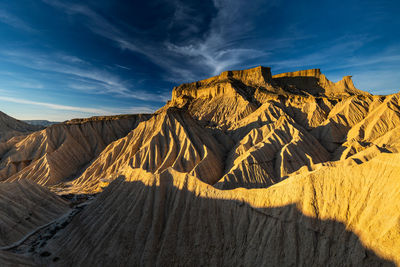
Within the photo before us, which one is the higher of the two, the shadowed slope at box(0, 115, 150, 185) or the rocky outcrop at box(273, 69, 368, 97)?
the rocky outcrop at box(273, 69, 368, 97)

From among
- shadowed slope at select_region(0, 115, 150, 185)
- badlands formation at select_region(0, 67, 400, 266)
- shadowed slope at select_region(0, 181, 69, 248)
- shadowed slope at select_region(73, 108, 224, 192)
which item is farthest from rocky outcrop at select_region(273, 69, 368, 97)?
shadowed slope at select_region(0, 181, 69, 248)

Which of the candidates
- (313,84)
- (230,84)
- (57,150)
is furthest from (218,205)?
(313,84)

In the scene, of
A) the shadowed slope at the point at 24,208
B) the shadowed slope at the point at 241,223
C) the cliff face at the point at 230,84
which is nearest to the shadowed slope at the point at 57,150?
the shadowed slope at the point at 24,208

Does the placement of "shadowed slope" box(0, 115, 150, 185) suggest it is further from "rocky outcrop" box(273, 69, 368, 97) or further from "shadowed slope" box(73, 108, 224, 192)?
"rocky outcrop" box(273, 69, 368, 97)

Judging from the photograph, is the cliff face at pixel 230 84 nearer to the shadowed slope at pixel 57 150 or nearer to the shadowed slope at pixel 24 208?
the shadowed slope at pixel 57 150

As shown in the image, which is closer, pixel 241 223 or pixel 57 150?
pixel 241 223

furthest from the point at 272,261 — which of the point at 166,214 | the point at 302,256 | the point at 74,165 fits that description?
the point at 74,165

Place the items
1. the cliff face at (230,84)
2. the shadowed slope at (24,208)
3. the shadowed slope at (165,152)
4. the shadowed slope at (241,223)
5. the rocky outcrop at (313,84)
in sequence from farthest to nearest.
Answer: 1. the rocky outcrop at (313,84)
2. the cliff face at (230,84)
3. the shadowed slope at (165,152)
4. the shadowed slope at (24,208)
5. the shadowed slope at (241,223)

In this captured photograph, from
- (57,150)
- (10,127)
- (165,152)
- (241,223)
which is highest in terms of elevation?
(10,127)

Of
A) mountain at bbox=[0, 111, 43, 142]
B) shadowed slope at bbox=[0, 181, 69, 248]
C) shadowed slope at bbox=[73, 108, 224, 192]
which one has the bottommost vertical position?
shadowed slope at bbox=[0, 181, 69, 248]

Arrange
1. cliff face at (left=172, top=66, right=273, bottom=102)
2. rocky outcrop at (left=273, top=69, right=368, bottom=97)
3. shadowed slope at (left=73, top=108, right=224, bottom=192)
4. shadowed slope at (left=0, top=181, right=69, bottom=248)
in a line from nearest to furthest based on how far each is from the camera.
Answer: shadowed slope at (left=0, top=181, right=69, bottom=248), shadowed slope at (left=73, top=108, right=224, bottom=192), cliff face at (left=172, top=66, right=273, bottom=102), rocky outcrop at (left=273, top=69, right=368, bottom=97)

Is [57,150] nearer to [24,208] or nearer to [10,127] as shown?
[24,208]

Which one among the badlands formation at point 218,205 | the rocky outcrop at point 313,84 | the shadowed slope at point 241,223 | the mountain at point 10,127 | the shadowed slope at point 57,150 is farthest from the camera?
the rocky outcrop at point 313,84

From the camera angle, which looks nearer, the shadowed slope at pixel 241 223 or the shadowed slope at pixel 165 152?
the shadowed slope at pixel 241 223
